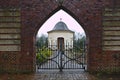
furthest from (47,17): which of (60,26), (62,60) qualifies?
(60,26)

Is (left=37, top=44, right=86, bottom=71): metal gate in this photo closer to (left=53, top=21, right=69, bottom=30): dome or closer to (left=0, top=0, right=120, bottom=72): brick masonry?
(left=0, top=0, right=120, bottom=72): brick masonry

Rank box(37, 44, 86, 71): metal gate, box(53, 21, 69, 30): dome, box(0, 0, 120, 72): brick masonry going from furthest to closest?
box(53, 21, 69, 30): dome, box(37, 44, 86, 71): metal gate, box(0, 0, 120, 72): brick masonry

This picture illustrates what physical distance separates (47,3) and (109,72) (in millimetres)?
4057

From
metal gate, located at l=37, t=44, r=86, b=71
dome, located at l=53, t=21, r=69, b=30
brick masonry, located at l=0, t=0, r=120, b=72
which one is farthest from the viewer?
dome, located at l=53, t=21, r=69, b=30

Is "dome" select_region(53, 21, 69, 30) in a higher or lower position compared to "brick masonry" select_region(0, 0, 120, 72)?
higher

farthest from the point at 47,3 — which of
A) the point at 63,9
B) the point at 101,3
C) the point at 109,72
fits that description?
the point at 109,72

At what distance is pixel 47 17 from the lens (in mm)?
11602

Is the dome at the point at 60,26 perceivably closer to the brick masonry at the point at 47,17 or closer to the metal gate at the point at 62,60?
the metal gate at the point at 62,60

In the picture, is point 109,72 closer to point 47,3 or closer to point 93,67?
point 93,67

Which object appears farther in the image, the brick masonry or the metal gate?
the metal gate

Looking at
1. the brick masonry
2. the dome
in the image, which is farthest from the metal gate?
the dome

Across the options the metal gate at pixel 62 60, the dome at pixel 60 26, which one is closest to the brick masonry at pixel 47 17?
the metal gate at pixel 62 60

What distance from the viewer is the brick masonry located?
1141 cm

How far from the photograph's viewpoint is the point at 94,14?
37.9 ft
